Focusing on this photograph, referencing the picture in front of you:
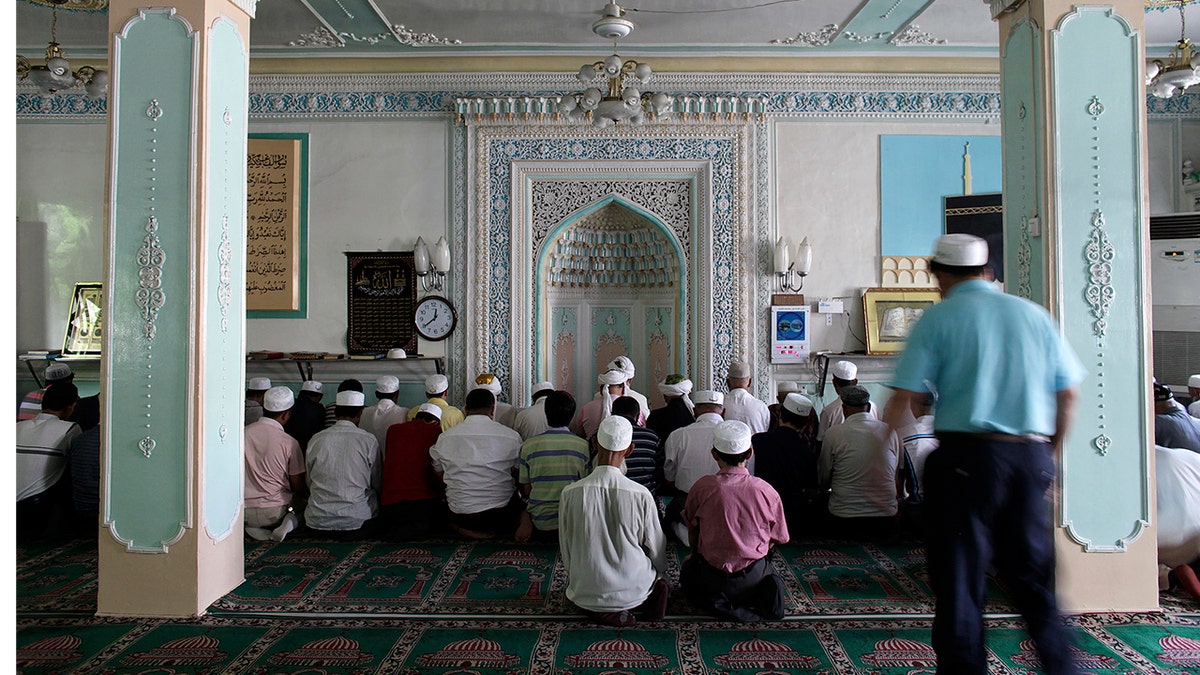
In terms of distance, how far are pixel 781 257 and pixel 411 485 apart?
3262 millimetres

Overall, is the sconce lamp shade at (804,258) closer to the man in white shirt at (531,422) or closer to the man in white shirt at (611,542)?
the man in white shirt at (531,422)

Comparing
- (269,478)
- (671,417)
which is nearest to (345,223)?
(269,478)

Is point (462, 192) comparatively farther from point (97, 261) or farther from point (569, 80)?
point (97, 261)

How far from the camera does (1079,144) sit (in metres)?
2.94

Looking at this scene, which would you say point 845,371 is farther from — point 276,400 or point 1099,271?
point 276,400

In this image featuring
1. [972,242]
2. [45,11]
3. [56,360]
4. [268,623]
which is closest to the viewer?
[972,242]

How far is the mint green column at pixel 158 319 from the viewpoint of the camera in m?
2.86

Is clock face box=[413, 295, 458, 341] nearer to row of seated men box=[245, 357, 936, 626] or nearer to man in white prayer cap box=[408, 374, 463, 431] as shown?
man in white prayer cap box=[408, 374, 463, 431]

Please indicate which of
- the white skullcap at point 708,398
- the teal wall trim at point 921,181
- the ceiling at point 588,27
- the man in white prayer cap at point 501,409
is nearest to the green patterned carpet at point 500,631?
the white skullcap at point 708,398

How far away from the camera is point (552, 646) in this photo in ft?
8.41

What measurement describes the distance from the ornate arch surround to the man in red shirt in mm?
2048

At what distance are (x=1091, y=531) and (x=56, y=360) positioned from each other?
21.3 ft

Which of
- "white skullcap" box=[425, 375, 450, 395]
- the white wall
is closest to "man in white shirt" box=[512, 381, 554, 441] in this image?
"white skullcap" box=[425, 375, 450, 395]
